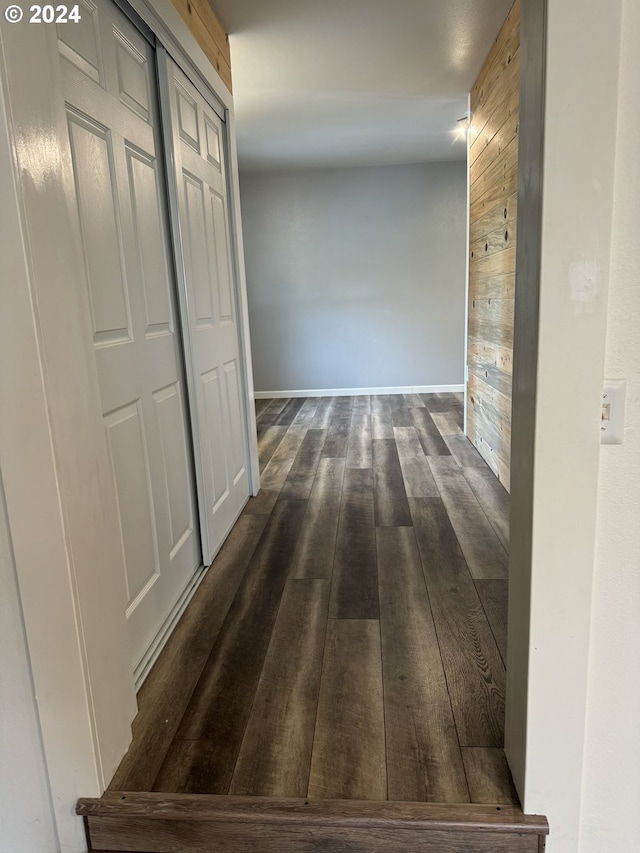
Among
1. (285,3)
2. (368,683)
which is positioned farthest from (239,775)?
(285,3)

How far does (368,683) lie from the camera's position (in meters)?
1.59

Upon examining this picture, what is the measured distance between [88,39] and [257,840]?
6.68 ft

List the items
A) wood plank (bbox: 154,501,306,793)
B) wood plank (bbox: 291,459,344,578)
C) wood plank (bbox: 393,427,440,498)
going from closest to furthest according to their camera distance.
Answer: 1. wood plank (bbox: 154,501,306,793)
2. wood plank (bbox: 291,459,344,578)
3. wood plank (bbox: 393,427,440,498)

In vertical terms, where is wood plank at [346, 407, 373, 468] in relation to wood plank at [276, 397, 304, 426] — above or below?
below

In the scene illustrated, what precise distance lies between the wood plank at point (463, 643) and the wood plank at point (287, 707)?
0.40 m

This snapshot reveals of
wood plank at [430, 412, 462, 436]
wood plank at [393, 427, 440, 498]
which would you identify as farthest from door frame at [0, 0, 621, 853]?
wood plank at [430, 412, 462, 436]

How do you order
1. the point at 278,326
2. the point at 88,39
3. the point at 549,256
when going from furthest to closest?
the point at 278,326 < the point at 88,39 < the point at 549,256

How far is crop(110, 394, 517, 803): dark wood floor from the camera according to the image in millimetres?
1288

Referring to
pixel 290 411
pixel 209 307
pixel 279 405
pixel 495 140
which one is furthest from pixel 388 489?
pixel 279 405

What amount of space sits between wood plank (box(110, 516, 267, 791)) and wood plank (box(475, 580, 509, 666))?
0.94 m

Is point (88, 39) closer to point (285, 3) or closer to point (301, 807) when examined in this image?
point (285, 3)

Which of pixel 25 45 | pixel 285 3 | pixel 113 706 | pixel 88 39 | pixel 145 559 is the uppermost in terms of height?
pixel 285 3

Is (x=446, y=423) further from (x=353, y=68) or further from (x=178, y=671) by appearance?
(x=178, y=671)
